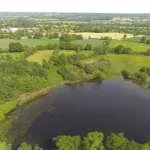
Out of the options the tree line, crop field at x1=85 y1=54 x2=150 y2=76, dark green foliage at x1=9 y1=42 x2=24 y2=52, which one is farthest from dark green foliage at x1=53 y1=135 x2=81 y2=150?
dark green foliage at x1=9 y1=42 x2=24 y2=52

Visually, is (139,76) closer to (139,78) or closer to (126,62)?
(139,78)

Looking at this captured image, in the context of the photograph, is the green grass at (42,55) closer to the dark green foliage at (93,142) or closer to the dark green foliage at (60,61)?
the dark green foliage at (60,61)

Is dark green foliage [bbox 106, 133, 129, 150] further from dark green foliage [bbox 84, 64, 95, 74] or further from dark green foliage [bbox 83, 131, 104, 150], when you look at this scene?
dark green foliage [bbox 84, 64, 95, 74]

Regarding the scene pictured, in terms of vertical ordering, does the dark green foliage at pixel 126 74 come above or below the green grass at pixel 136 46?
below

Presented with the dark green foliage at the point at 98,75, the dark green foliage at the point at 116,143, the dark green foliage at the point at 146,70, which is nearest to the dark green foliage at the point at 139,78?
the dark green foliage at the point at 146,70

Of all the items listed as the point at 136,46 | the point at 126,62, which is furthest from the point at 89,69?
the point at 136,46
